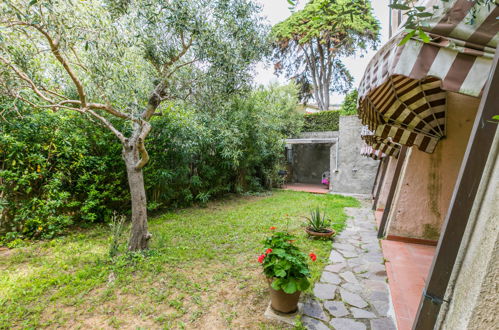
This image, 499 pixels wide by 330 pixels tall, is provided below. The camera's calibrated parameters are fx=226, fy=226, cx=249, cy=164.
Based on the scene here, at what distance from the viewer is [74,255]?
4332 mm

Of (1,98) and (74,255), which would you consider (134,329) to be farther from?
(1,98)

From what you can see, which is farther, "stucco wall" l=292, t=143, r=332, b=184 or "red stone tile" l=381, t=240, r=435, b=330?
"stucco wall" l=292, t=143, r=332, b=184

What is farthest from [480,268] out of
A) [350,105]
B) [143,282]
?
[350,105]

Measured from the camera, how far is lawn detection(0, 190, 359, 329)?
2770 mm

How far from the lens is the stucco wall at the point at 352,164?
1231cm

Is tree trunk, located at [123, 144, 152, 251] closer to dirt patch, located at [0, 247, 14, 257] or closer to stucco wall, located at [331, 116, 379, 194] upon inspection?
dirt patch, located at [0, 247, 14, 257]

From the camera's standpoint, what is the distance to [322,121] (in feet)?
A: 50.2

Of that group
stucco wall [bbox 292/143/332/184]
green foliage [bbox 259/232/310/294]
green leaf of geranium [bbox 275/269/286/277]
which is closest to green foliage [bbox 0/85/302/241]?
green foliage [bbox 259/232/310/294]

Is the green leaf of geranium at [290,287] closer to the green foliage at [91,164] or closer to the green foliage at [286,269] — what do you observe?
the green foliage at [286,269]

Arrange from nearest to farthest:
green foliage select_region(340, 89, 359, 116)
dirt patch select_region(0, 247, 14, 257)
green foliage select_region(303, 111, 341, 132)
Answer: dirt patch select_region(0, 247, 14, 257)
green foliage select_region(340, 89, 359, 116)
green foliage select_region(303, 111, 341, 132)

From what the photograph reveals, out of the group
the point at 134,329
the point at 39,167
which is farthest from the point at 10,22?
the point at 134,329

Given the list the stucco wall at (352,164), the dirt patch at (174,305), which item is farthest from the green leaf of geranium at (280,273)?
the stucco wall at (352,164)

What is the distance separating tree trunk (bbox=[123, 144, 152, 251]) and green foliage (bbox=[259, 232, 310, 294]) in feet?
8.08

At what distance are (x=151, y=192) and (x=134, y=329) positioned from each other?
5248 mm
